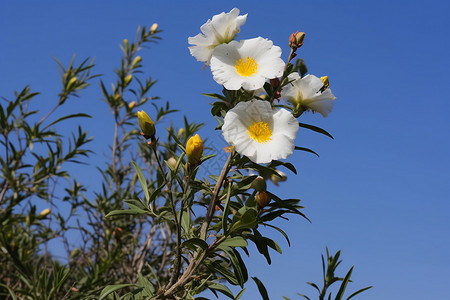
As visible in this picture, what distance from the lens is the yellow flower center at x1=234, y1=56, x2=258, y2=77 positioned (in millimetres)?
1138

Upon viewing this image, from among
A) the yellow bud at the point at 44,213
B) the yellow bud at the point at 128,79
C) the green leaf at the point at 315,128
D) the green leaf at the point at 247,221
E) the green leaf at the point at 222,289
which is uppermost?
the yellow bud at the point at 128,79

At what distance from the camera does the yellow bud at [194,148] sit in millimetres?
1077

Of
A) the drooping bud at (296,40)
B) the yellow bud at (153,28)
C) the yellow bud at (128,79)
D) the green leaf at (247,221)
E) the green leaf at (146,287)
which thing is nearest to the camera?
the green leaf at (247,221)

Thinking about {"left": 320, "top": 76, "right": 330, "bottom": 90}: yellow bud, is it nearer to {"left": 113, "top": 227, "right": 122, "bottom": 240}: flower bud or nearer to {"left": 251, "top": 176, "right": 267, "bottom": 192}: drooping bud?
{"left": 251, "top": 176, "right": 267, "bottom": 192}: drooping bud

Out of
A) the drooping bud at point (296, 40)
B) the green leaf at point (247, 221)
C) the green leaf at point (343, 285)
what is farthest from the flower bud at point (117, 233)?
the drooping bud at point (296, 40)

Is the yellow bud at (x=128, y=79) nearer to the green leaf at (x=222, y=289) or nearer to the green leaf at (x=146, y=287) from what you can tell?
the green leaf at (x=146, y=287)

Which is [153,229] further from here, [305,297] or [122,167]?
[305,297]

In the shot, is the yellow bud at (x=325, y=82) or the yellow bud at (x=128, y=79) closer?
the yellow bud at (x=325, y=82)

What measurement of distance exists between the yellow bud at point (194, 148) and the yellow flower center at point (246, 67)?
0.21 meters

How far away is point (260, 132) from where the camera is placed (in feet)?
3.60

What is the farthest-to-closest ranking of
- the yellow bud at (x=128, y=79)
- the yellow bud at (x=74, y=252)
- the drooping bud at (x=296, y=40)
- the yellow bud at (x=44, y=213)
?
1. the yellow bud at (x=128, y=79)
2. the yellow bud at (x=74, y=252)
3. the yellow bud at (x=44, y=213)
4. the drooping bud at (x=296, y=40)

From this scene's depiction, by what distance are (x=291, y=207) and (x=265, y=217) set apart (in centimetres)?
8

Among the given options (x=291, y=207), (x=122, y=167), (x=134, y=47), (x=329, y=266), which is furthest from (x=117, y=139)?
(x=291, y=207)

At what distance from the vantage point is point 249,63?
3.76 ft
